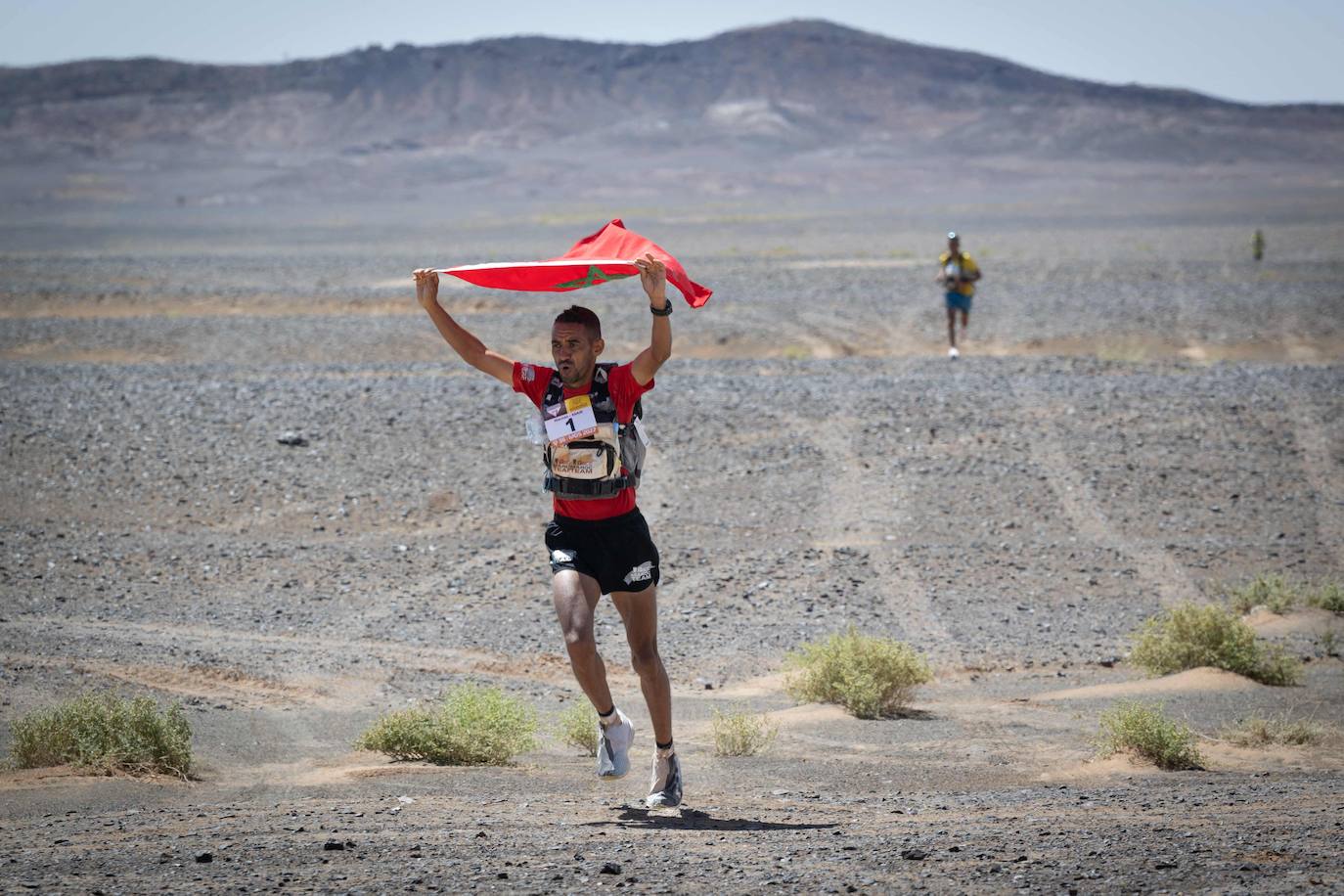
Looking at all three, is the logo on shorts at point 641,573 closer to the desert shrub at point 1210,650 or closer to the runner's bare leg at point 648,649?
the runner's bare leg at point 648,649

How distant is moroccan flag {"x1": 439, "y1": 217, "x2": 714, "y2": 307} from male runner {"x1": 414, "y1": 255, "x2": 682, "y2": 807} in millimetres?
122

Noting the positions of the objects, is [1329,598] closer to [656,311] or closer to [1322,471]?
[1322,471]

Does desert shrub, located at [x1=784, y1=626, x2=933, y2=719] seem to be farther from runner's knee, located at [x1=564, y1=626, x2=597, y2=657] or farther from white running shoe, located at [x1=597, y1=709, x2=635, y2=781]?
runner's knee, located at [x1=564, y1=626, x2=597, y2=657]

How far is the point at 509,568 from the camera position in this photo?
1167cm

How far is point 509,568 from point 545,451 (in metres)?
5.76

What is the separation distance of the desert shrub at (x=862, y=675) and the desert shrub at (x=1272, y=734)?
1.87 metres

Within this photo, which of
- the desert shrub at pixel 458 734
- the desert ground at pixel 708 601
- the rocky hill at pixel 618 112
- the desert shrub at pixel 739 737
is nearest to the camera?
the desert ground at pixel 708 601

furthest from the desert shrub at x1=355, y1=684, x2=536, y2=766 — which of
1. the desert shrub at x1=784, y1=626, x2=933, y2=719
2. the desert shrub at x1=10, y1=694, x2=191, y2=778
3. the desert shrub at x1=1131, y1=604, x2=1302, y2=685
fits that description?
the desert shrub at x1=1131, y1=604, x2=1302, y2=685

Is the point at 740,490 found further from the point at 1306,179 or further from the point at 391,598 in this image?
the point at 1306,179

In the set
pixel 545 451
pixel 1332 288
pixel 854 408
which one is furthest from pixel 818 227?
pixel 545 451

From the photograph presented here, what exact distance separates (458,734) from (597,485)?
6.13 feet

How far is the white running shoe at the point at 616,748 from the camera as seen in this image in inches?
247

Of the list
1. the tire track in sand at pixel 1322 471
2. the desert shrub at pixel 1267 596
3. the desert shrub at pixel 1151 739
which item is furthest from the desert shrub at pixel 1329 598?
the desert shrub at pixel 1151 739

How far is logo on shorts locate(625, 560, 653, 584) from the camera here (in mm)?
5980
